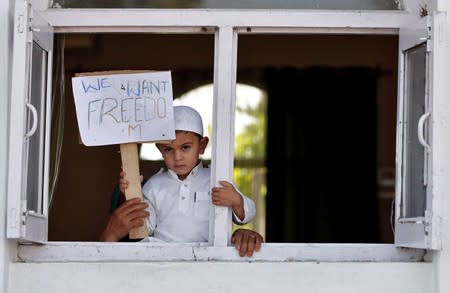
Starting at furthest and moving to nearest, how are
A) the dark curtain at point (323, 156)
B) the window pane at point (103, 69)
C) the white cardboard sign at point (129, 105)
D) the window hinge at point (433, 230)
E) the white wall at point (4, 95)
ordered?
1. the dark curtain at point (323, 156)
2. the window pane at point (103, 69)
3. the white cardboard sign at point (129, 105)
4. the white wall at point (4, 95)
5. the window hinge at point (433, 230)

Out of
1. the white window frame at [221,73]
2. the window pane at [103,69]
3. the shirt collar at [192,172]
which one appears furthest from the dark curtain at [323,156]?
the white window frame at [221,73]

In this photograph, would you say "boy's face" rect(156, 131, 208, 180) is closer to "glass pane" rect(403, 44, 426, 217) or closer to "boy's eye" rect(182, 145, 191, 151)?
"boy's eye" rect(182, 145, 191, 151)

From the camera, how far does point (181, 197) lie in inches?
179

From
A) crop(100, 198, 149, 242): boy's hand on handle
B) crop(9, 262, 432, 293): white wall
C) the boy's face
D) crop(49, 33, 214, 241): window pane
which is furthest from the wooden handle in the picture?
crop(49, 33, 214, 241): window pane

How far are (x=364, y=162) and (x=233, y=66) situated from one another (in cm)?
417

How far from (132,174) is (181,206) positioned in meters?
0.24

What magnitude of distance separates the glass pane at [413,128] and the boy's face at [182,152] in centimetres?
86

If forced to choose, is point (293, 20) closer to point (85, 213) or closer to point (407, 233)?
point (407, 233)

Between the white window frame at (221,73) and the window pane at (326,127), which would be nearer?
the white window frame at (221,73)

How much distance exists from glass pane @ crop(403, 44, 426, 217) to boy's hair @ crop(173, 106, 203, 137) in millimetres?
840

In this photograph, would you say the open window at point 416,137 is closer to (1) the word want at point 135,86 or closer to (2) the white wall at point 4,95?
(1) the word want at point 135,86

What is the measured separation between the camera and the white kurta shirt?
4.47m

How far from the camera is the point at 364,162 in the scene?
331 inches

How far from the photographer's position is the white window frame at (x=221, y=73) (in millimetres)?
4293
